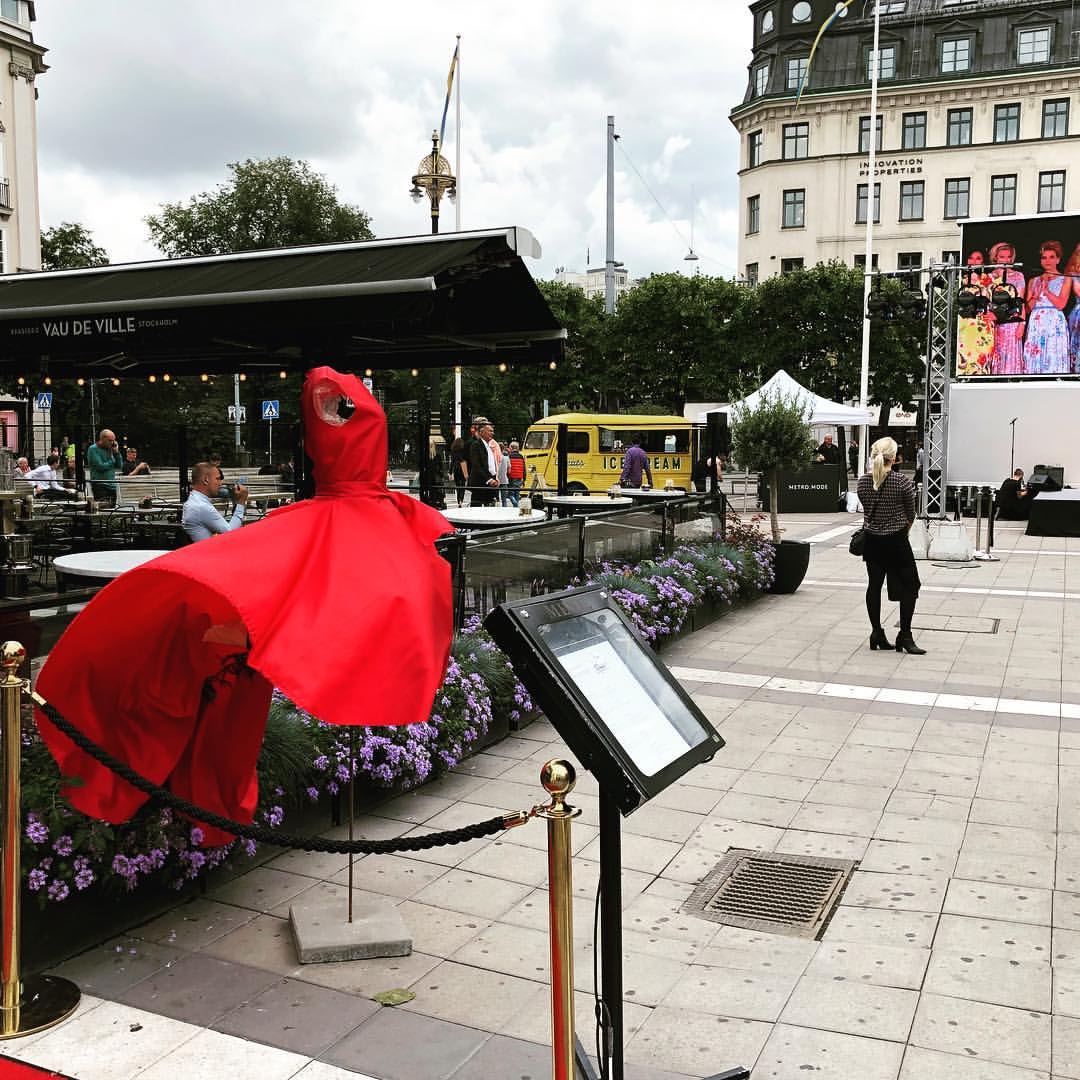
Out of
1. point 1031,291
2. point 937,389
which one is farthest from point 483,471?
point 1031,291

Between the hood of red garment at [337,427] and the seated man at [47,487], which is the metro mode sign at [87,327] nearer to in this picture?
the hood of red garment at [337,427]

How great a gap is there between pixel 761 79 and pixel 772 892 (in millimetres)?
62852

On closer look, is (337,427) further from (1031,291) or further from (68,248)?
(68,248)

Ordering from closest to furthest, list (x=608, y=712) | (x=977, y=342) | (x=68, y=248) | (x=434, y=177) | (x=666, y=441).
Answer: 1. (x=608, y=712)
2. (x=434, y=177)
3. (x=977, y=342)
4. (x=666, y=441)
5. (x=68, y=248)

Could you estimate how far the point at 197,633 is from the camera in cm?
398

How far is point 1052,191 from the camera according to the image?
2286 inches

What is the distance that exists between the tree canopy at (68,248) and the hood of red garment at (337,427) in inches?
2059

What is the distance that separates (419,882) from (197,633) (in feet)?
5.62

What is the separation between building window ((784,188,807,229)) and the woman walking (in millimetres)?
54094

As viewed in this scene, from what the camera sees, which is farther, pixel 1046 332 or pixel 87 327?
pixel 1046 332

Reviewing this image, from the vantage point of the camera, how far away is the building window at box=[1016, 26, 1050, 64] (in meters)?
55.9

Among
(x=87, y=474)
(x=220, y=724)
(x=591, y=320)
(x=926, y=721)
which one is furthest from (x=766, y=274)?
(x=220, y=724)

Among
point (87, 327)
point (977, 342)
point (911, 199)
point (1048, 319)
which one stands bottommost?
point (87, 327)

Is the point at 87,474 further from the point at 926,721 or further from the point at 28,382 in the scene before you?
the point at 926,721
